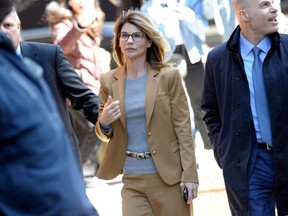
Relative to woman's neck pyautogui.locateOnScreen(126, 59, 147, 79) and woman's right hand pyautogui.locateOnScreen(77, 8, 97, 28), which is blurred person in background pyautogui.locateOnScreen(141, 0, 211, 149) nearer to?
woman's right hand pyautogui.locateOnScreen(77, 8, 97, 28)

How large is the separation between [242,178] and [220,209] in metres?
2.82

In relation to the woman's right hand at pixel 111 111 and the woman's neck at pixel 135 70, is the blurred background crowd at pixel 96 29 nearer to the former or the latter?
the woman's neck at pixel 135 70

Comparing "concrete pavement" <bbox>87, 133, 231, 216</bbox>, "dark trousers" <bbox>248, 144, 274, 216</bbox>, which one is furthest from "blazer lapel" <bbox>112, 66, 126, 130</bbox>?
"concrete pavement" <bbox>87, 133, 231, 216</bbox>

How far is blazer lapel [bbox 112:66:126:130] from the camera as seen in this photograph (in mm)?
5316

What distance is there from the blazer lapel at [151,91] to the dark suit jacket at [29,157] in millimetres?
3025

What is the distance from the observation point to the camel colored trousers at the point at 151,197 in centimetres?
531

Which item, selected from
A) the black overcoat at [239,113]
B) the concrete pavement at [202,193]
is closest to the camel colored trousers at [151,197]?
the black overcoat at [239,113]

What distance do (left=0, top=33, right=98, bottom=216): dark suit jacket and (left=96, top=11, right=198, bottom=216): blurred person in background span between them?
2.92 m

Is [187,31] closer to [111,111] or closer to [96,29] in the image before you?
[96,29]

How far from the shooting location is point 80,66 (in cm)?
849

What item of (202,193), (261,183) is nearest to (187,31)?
(202,193)

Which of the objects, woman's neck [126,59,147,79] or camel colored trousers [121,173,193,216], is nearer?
camel colored trousers [121,173,193,216]

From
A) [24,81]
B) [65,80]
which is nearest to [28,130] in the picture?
[24,81]

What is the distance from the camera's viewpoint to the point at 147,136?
17.4 ft
